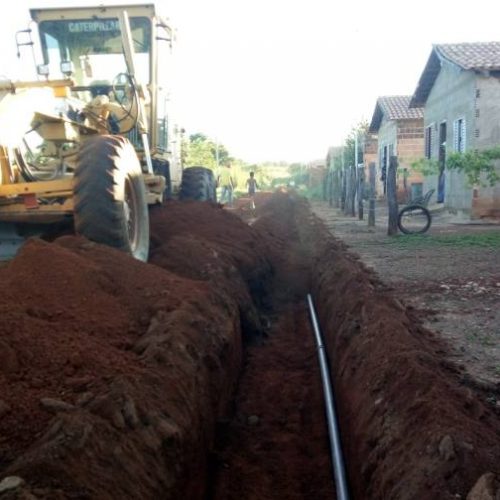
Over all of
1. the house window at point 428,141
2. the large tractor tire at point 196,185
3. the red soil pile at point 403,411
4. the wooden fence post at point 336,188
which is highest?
the house window at point 428,141

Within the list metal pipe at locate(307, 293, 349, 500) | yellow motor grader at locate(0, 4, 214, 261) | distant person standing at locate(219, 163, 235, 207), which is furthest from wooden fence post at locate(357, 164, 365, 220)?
metal pipe at locate(307, 293, 349, 500)

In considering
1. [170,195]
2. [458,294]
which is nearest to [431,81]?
[170,195]

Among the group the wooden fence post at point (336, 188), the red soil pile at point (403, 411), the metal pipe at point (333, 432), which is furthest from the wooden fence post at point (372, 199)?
the wooden fence post at point (336, 188)

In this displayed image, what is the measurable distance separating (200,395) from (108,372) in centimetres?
86

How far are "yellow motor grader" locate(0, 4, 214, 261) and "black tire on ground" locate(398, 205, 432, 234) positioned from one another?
540 centimetres

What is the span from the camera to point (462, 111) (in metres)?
17.6

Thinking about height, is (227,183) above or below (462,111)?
below

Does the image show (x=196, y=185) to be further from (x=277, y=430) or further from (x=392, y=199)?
(x=277, y=430)

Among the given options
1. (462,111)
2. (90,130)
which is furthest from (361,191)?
(90,130)

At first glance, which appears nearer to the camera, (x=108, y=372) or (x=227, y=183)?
(x=108, y=372)

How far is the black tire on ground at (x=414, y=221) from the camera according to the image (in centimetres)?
1322

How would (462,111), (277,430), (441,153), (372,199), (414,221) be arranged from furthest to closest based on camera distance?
(441,153)
(462,111)
(414,221)
(372,199)
(277,430)

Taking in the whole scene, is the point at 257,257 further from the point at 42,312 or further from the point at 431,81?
the point at 431,81

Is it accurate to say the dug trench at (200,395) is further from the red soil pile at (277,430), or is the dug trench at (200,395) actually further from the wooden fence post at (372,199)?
the wooden fence post at (372,199)
